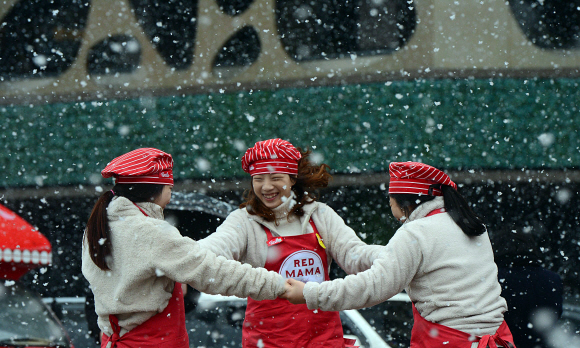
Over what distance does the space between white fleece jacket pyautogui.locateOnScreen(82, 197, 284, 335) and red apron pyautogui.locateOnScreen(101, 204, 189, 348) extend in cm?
3

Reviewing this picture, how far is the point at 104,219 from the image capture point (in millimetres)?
2566

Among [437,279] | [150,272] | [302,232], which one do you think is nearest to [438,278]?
[437,279]

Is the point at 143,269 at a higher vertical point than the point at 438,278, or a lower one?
higher

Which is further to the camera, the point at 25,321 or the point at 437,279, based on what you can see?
the point at 25,321

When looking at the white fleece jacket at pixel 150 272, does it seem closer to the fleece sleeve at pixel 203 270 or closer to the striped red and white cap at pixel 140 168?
the fleece sleeve at pixel 203 270

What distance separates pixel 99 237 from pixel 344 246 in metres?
1.17

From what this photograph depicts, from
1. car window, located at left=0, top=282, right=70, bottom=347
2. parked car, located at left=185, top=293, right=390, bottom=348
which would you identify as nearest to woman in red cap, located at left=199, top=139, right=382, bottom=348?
parked car, located at left=185, top=293, right=390, bottom=348

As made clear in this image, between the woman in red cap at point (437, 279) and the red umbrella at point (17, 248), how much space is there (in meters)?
1.51

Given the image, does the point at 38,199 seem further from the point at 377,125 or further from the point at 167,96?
the point at 377,125

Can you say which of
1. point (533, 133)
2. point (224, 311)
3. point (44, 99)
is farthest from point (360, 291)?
point (44, 99)

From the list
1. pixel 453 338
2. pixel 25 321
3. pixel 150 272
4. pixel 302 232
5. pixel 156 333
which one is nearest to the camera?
pixel 453 338

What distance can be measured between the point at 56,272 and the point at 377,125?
6.05 metres

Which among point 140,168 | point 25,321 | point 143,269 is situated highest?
point 140,168

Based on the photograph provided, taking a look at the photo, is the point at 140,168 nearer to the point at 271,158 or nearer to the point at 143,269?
the point at 143,269
